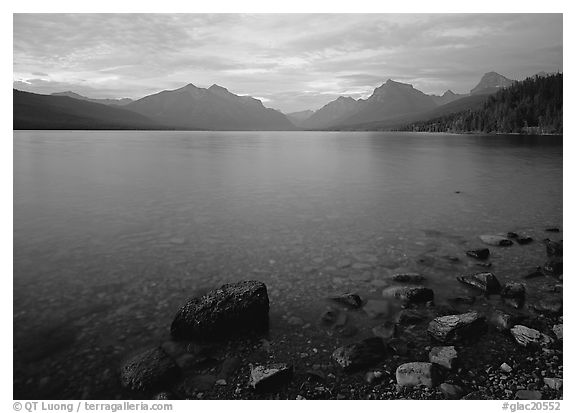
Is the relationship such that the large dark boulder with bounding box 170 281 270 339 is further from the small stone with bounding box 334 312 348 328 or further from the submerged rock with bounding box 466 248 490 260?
the submerged rock with bounding box 466 248 490 260

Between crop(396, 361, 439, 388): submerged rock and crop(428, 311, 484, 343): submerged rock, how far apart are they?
1.14 m

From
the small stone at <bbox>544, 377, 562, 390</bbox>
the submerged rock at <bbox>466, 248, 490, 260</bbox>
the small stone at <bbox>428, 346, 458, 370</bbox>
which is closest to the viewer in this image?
the small stone at <bbox>544, 377, 562, 390</bbox>

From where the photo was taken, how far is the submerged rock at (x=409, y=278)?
9.02 m

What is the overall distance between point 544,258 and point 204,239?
33.9 ft

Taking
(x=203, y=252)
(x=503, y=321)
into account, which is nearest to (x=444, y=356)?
(x=503, y=321)

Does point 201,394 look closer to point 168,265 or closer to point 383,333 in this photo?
point 383,333

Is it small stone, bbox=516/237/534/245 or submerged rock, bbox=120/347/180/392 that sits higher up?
small stone, bbox=516/237/534/245

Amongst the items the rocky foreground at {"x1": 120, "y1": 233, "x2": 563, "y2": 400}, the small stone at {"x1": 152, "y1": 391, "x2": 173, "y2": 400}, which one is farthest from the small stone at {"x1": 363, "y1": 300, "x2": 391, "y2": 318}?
the small stone at {"x1": 152, "y1": 391, "x2": 173, "y2": 400}

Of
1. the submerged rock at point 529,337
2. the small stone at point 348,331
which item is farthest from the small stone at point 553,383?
the small stone at point 348,331

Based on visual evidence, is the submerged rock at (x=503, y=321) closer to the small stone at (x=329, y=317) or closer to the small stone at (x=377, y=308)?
the small stone at (x=377, y=308)

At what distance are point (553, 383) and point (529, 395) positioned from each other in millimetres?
520

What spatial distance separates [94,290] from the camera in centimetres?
846

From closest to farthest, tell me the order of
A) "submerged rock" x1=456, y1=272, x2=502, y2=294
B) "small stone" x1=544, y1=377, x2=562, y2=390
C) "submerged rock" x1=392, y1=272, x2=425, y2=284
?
"small stone" x1=544, y1=377, x2=562, y2=390 < "submerged rock" x1=456, y1=272, x2=502, y2=294 < "submerged rock" x1=392, y1=272, x2=425, y2=284

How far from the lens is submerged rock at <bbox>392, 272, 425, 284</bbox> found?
9.02 metres
